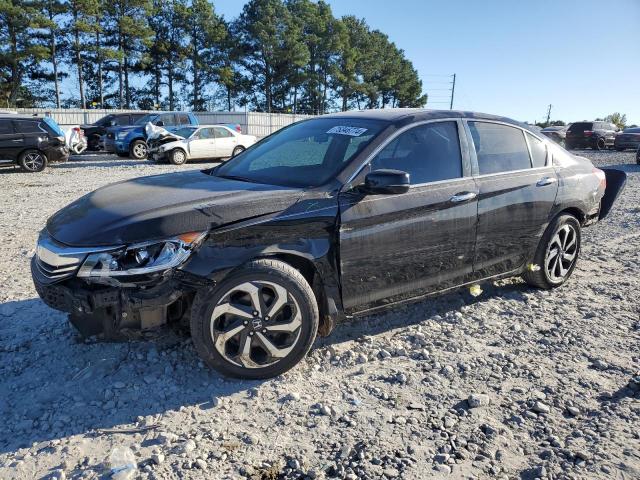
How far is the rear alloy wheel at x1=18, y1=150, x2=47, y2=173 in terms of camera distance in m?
15.0

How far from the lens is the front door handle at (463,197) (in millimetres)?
3901

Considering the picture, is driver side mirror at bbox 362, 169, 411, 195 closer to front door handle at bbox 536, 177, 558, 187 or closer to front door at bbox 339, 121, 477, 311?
front door at bbox 339, 121, 477, 311

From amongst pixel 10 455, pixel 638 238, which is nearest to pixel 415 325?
pixel 10 455

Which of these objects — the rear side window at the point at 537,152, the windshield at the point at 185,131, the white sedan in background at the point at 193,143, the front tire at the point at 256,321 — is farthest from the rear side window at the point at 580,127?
the front tire at the point at 256,321

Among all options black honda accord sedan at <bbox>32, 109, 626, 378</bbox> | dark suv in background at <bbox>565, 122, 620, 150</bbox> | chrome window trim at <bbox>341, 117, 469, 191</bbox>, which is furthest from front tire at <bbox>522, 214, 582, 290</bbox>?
dark suv in background at <bbox>565, 122, 620, 150</bbox>

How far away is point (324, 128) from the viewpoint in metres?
4.15

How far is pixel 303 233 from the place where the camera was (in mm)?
3258

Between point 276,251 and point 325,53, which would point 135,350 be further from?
point 325,53

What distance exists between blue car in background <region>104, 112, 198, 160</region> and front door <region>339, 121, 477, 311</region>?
644 inches

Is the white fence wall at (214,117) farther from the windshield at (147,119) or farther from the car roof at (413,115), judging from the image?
the car roof at (413,115)

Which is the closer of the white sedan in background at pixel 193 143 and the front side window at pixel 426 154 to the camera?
the front side window at pixel 426 154

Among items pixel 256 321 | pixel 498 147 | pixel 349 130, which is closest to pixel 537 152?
pixel 498 147

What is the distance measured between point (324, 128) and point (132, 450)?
8.67 ft

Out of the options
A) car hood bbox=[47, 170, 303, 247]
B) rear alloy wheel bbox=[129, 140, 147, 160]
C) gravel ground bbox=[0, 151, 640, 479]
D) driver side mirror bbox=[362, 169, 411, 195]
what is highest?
driver side mirror bbox=[362, 169, 411, 195]
